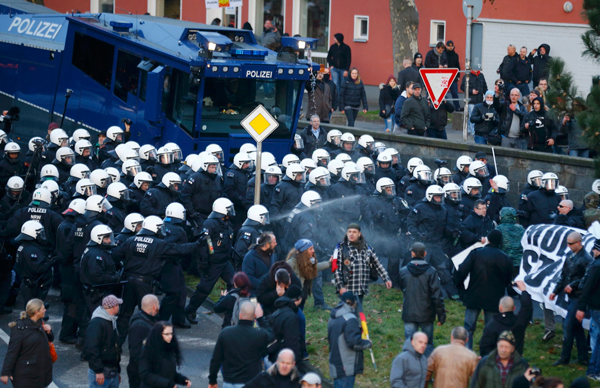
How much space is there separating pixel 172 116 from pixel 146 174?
3000mm

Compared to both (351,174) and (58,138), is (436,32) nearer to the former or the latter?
(58,138)

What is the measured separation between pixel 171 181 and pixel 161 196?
0.28 m

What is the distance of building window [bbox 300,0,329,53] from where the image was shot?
3450 cm

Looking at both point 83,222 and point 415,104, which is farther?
point 415,104

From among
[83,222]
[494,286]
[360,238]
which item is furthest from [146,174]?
[494,286]

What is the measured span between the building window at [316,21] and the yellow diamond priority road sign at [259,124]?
2152cm

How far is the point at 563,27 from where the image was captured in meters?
26.4

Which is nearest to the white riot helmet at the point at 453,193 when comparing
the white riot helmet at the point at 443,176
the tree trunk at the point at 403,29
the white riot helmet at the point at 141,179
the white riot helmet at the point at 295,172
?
the white riot helmet at the point at 443,176

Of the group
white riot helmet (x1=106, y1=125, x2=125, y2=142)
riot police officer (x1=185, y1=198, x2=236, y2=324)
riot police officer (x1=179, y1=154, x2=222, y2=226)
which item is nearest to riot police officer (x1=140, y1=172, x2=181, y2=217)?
riot police officer (x1=179, y1=154, x2=222, y2=226)

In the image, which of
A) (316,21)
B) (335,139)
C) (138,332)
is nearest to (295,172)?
(335,139)

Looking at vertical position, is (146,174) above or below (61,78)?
below

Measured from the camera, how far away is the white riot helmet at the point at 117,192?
14.0m

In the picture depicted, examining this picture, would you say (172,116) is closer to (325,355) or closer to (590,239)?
(325,355)

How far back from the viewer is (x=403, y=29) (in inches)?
1032
